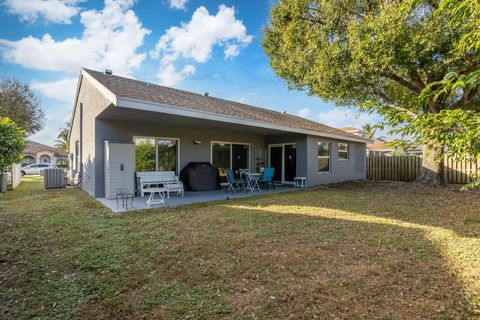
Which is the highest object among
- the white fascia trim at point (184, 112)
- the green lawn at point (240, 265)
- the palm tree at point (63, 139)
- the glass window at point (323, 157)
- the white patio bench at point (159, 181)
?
the palm tree at point (63, 139)

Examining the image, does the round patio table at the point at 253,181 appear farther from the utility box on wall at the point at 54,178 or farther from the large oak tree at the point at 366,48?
the utility box on wall at the point at 54,178

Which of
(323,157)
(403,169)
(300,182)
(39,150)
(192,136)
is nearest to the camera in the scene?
(192,136)

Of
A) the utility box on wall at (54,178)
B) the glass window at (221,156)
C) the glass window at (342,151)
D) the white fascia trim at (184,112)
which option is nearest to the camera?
the white fascia trim at (184,112)

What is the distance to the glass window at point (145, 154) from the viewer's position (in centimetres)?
885

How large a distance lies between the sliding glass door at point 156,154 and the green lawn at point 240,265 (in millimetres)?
3422

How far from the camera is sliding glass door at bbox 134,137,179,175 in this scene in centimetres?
890

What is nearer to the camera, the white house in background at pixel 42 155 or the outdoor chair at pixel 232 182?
the outdoor chair at pixel 232 182

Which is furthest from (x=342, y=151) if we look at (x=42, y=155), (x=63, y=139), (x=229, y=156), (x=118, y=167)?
(x=42, y=155)

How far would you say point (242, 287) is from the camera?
267cm

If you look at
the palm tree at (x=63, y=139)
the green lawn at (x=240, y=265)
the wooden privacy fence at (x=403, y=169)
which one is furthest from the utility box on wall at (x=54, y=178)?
the palm tree at (x=63, y=139)

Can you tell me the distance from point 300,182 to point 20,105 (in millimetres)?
26013

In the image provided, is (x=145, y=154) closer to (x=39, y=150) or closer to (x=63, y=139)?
(x=39, y=150)

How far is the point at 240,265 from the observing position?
318 cm

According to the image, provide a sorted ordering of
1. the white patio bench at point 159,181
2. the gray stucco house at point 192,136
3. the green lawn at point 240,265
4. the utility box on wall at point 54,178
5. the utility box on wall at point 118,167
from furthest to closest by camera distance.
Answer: the utility box on wall at point 54,178
the white patio bench at point 159,181
the utility box on wall at point 118,167
the gray stucco house at point 192,136
the green lawn at point 240,265
